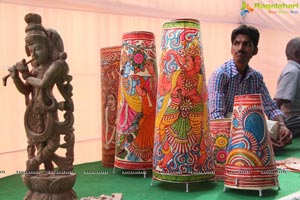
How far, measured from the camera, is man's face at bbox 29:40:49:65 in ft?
4.36

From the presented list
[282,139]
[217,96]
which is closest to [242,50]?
[217,96]

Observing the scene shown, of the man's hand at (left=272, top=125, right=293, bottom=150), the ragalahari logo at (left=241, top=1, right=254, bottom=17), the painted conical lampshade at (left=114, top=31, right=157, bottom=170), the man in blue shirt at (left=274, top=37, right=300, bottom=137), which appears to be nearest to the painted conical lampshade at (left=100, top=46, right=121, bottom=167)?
the painted conical lampshade at (left=114, top=31, right=157, bottom=170)

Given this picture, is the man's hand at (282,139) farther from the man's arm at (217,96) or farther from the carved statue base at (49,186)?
the carved statue base at (49,186)

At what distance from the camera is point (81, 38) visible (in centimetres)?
→ 240

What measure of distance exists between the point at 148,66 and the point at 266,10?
2421 millimetres

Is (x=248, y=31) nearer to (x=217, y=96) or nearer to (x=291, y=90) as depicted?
(x=217, y=96)

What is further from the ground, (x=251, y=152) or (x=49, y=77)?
(x=49, y=77)

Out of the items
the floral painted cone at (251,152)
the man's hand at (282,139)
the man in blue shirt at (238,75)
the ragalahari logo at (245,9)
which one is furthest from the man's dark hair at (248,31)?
the ragalahari logo at (245,9)

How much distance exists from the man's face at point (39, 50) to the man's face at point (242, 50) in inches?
54.2

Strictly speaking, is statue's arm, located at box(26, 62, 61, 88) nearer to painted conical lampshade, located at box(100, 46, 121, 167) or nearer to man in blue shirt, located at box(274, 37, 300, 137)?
painted conical lampshade, located at box(100, 46, 121, 167)

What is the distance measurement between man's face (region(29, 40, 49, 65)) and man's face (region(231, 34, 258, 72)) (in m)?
1.38

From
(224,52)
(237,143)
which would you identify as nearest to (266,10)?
(224,52)

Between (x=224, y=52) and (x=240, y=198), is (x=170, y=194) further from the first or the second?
(x=224, y=52)

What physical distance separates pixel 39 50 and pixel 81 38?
1088mm
